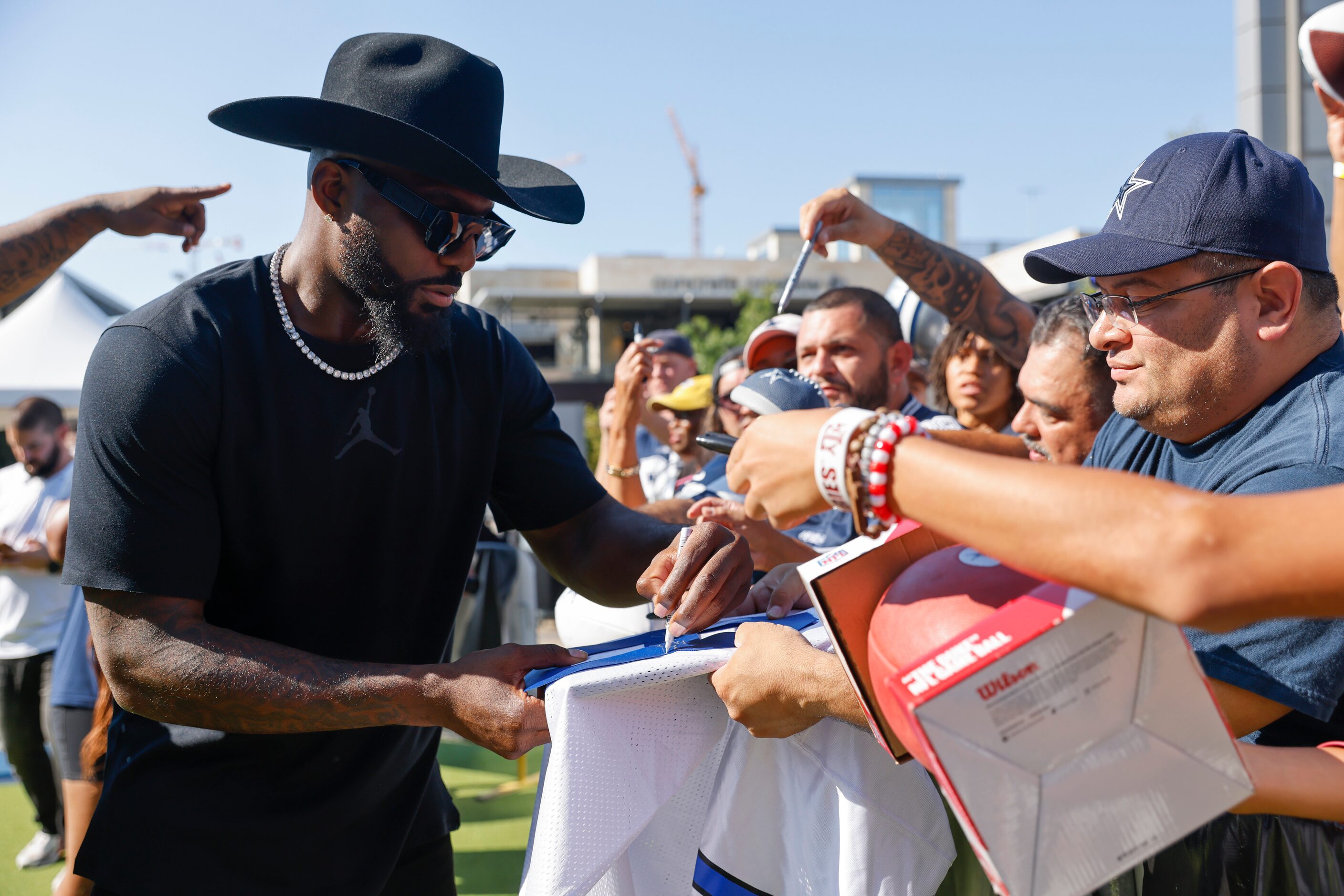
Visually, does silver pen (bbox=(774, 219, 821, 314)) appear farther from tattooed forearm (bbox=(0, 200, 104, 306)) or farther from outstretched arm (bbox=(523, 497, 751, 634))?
tattooed forearm (bbox=(0, 200, 104, 306))

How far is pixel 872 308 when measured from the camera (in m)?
4.43

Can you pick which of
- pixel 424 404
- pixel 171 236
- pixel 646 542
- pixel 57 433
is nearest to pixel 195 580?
pixel 424 404

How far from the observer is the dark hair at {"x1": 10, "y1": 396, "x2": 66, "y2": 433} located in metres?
6.04

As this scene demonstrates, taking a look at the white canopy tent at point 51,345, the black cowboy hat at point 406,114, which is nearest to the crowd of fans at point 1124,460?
the black cowboy hat at point 406,114

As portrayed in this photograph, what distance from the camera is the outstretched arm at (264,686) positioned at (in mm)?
2002

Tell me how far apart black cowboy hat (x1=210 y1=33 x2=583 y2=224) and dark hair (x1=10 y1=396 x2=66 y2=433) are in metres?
4.74

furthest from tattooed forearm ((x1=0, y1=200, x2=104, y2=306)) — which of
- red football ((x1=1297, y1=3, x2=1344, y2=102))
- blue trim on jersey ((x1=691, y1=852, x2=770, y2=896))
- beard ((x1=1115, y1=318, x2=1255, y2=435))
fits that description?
red football ((x1=1297, y1=3, x2=1344, y2=102))

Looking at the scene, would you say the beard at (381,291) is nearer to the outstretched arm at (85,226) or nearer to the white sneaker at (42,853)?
the outstretched arm at (85,226)

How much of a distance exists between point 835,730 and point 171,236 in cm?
260

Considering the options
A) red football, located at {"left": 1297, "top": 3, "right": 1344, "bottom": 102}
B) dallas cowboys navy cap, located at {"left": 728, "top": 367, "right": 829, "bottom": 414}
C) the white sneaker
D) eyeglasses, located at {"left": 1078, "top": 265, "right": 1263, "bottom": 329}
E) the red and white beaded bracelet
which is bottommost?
the white sneaker

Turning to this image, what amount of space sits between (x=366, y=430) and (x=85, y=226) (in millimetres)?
Result: 1724

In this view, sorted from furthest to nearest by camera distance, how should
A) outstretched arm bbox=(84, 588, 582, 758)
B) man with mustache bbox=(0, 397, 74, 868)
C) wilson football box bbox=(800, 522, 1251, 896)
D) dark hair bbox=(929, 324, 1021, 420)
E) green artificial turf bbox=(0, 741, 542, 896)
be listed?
man with mustache bbox=(0, 397, 74, 868) → green artificial turf bbox=(0, 741, 542, 896) → dark hair bbox=(929, 324, 1021, 420) → outstretched arm bbox=(84, 588, 582, 758) → wilson football box bbox=(800, 522, 1251, 896)

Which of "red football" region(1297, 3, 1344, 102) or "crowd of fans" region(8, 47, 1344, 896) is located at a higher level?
"red football" region(1297, 3, 1344, 102)

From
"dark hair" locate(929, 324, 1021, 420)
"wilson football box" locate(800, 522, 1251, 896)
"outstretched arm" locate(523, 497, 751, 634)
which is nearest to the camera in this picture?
"wilson football box" locate(800, 522, 1251, 896)
